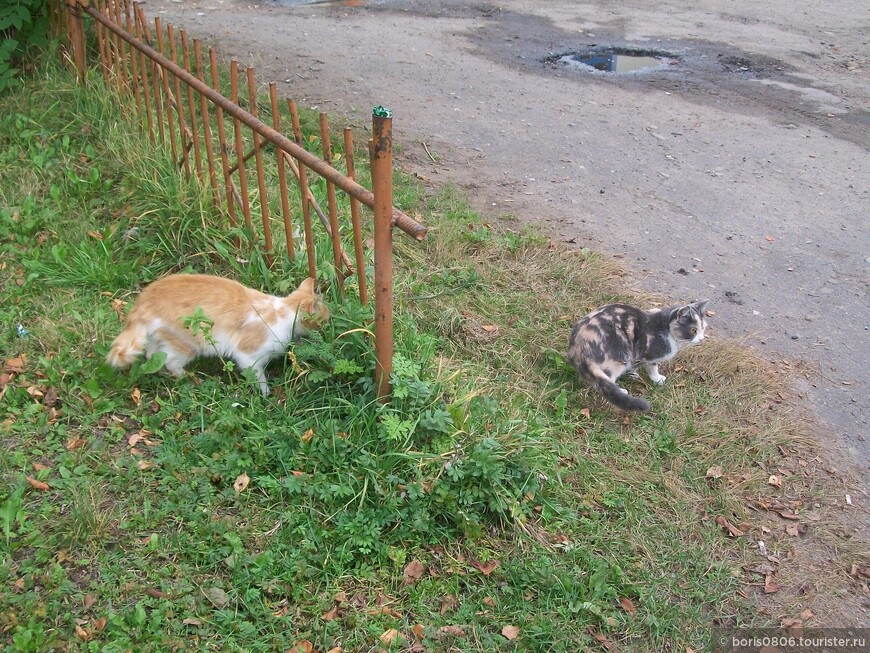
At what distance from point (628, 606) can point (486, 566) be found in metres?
0.62

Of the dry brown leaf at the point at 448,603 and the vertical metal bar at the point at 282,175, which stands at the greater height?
the vertical metal bar at the point at 282,175

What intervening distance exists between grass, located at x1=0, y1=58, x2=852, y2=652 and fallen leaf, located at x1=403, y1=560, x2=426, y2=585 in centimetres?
2

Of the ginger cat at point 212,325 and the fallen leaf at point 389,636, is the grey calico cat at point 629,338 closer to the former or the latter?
the ginger cat at point 212,325

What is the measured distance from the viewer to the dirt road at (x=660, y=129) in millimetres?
5250

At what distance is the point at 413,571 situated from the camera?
3.02 m

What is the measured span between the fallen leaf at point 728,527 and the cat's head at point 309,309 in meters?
A: 2.21

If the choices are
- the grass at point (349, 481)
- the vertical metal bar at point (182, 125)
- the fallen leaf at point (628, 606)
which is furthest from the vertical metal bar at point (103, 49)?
the fallen leaf at point (628, 606)

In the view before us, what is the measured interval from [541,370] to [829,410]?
1730 millimetres

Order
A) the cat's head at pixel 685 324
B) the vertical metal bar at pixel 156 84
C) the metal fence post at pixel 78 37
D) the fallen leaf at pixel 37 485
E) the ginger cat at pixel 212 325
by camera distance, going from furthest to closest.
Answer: the metal fence post at pixel 78 37
the vertical metal bar at pixel 156 84
the cat's head at pixel 685 324
the ginger cat at pixel 212 325
the fallen leaf at pixel 37 485

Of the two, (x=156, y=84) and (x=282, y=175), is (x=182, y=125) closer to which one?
(x=156, y=84)

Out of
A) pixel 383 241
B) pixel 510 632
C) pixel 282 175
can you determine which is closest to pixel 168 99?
pixel 282 175

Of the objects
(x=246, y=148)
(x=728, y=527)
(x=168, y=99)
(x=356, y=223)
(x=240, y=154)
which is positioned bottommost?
(x=728, y=527)

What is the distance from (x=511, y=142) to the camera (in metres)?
7.20

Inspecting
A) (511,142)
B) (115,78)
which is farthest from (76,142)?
(511,142)
